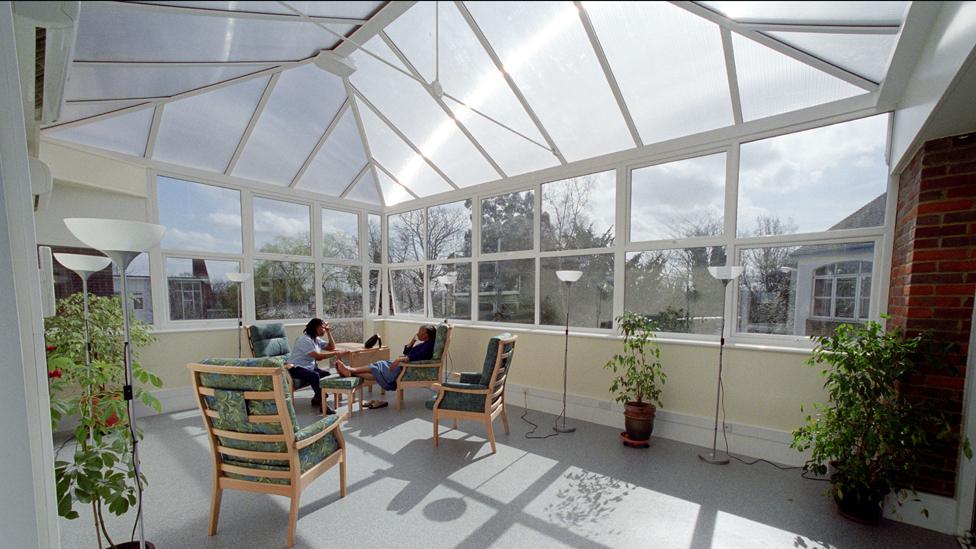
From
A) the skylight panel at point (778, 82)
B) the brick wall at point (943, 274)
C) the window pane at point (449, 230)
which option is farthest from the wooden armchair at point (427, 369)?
the brick wall at point (943, 274)

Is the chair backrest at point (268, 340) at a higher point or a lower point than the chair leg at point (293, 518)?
higher

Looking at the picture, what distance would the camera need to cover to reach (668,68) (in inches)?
112

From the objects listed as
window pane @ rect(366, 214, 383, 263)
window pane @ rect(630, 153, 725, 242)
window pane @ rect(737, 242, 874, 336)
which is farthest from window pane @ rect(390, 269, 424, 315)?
window pane @ rect(737, 242, 874, 336)

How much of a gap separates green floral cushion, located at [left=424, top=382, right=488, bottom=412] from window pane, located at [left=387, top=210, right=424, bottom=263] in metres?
3.16

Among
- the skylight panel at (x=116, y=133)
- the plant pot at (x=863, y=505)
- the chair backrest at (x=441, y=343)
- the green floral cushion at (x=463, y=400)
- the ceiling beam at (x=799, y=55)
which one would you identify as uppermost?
the ceiling beam at (x=799, y=55)

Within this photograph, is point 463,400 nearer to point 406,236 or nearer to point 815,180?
point 815,180

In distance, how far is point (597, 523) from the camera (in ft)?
7.02

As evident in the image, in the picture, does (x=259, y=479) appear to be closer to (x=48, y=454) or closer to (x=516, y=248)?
(x=48, y=454)

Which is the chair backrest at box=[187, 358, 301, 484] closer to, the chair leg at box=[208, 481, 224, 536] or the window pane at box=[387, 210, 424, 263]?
the chair leg at box=[208, 481, 224, 536]

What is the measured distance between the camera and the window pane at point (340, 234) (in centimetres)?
568

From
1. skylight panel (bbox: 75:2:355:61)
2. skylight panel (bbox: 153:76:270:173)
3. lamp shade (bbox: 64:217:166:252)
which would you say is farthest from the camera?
skylight panel (bbox: 153:76:270:173)

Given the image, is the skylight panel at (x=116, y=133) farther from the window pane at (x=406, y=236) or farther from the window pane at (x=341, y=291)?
the window pane at (x=406, y=236)

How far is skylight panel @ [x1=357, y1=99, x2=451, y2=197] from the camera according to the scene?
15.2 feet

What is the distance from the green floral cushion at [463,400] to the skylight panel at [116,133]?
4155 millimetres
